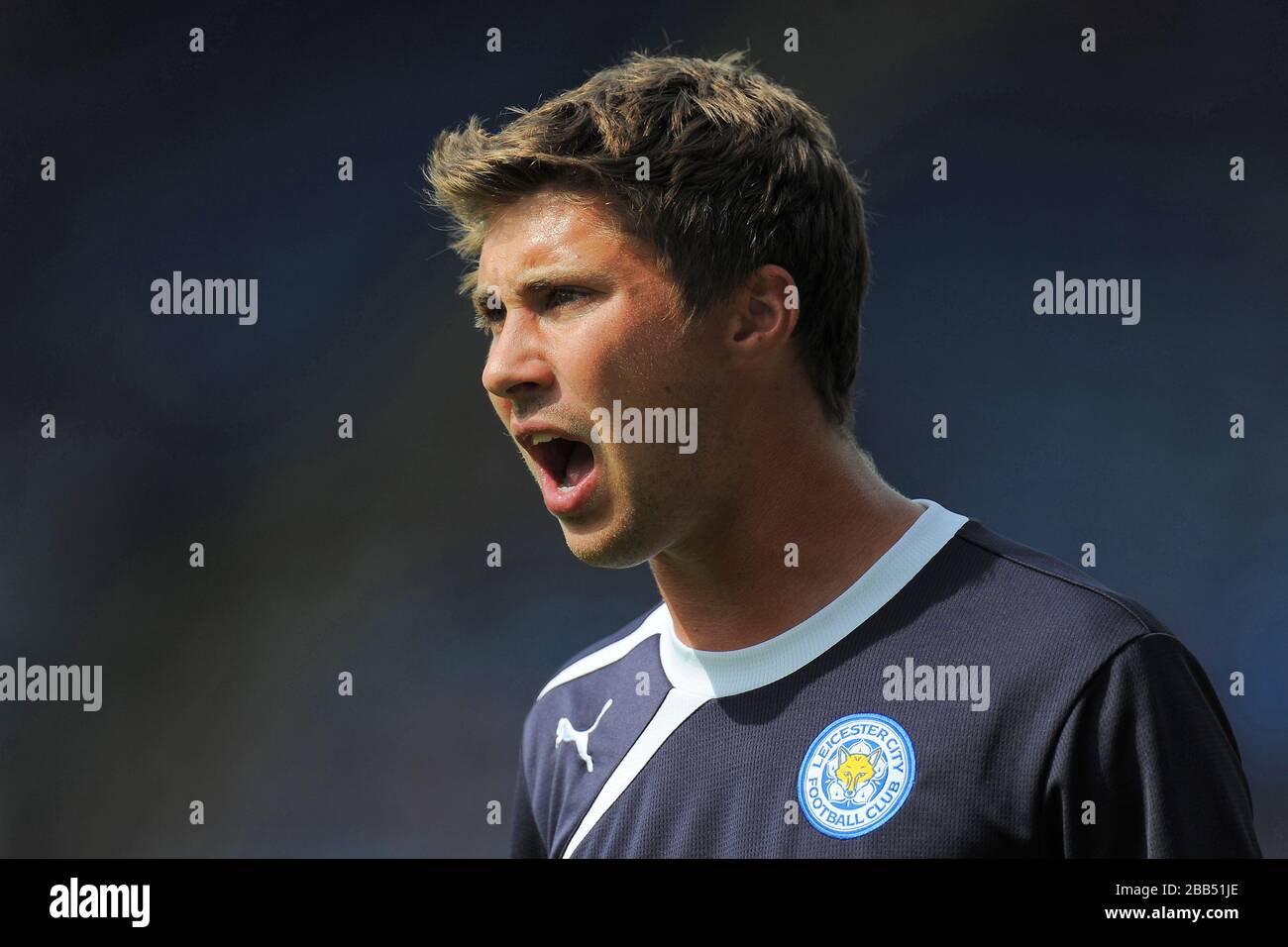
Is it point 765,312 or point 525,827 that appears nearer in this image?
point 765,312

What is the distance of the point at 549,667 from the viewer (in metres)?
6.23

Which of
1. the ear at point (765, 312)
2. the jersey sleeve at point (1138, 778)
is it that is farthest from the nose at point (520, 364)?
the jersey sleeve at point (1138, 778)

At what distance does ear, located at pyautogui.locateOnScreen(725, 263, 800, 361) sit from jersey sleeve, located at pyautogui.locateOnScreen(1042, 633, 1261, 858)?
0.85 metres

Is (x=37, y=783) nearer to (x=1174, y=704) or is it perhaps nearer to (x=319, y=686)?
(x=319, y=686)

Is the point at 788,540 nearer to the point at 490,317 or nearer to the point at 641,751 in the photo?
the point at 641,751

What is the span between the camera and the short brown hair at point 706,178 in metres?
2.43

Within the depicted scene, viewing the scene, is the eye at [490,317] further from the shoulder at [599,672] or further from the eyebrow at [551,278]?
the shoulder at [599,672]

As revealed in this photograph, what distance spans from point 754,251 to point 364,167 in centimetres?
442

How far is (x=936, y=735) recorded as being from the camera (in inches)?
83.7

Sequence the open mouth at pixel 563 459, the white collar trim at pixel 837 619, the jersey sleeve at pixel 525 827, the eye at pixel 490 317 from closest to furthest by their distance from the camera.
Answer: the white collar trim at pixel 837 619, the open mouth at pixel 563 459, the eye at pixel 490 317, the jersey sleeve at pixel 525 827

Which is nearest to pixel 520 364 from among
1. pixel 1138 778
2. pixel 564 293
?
pixel 564 293

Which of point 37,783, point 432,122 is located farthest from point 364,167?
point 37,783

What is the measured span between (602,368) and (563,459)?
223 mm

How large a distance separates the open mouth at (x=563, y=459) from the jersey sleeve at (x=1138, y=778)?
38.2 inches
